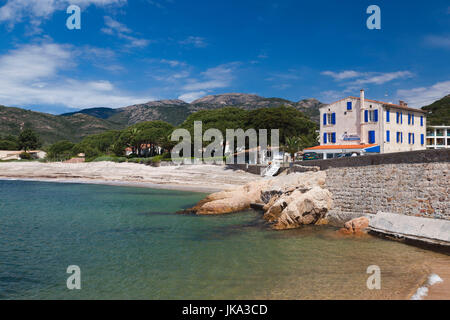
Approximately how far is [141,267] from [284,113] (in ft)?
182

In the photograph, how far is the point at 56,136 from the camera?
642 ft

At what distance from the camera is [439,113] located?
340 ft

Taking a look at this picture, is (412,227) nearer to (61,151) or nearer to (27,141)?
(61,151)

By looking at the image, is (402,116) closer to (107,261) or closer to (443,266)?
(443,266)

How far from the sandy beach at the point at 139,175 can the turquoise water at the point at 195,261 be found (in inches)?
1090

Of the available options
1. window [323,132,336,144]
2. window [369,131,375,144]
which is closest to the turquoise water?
window [369,131,375,144]

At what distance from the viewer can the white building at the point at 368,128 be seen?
121 feet

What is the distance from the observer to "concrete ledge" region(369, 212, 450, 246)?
14148 millimetres

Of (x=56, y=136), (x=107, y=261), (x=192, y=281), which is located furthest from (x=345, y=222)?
(x=56, y=136)

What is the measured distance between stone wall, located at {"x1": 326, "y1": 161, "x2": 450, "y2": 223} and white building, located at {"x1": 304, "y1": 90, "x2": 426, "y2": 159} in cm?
1635

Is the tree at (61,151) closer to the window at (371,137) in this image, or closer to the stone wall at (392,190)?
the window at (371,137)

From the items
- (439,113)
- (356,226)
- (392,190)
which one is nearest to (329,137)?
(392,190)

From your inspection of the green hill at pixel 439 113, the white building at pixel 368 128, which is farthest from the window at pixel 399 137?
the green hill at pixel 439 113

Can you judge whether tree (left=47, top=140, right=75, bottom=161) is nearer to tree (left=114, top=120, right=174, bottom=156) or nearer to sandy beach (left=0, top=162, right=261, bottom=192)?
tree (left=114, top=120, right=174, bottom=156)
